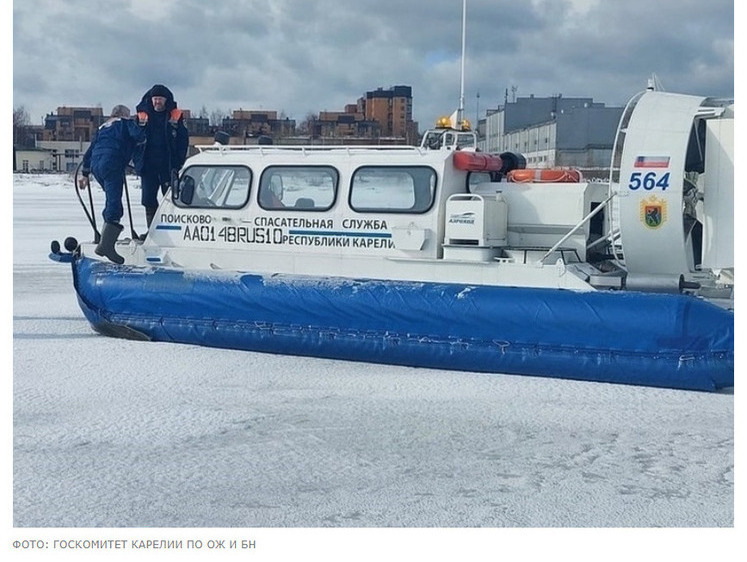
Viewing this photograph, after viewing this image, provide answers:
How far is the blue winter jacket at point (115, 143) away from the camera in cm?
712

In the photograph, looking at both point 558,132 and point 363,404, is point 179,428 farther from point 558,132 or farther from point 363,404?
point 558,132

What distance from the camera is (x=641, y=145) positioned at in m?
5.59

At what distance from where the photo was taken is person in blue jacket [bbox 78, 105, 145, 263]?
712 cm

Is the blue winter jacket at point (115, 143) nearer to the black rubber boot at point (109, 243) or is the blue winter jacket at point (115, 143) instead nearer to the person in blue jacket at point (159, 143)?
the person in blue jacket at point (159, 143)

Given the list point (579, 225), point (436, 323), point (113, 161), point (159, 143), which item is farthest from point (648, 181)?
point (113, 161)

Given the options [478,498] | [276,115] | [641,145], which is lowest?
[478,498]

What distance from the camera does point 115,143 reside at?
717 centimetres

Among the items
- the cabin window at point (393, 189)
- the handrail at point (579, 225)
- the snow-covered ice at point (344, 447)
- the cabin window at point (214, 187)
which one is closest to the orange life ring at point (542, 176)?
the handrail at point (579, 225)

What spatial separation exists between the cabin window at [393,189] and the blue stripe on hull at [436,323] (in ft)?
2.50

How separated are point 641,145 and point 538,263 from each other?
1020 millimetres

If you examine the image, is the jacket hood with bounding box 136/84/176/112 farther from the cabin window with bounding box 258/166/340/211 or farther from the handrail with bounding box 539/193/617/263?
the handrail with bounding box 539/193/617/263

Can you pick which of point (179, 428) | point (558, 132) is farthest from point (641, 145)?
point (558, 132)

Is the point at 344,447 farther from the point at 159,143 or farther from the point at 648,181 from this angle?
the point at 159,143

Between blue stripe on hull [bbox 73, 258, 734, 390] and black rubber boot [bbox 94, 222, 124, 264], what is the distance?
0.57 meters
